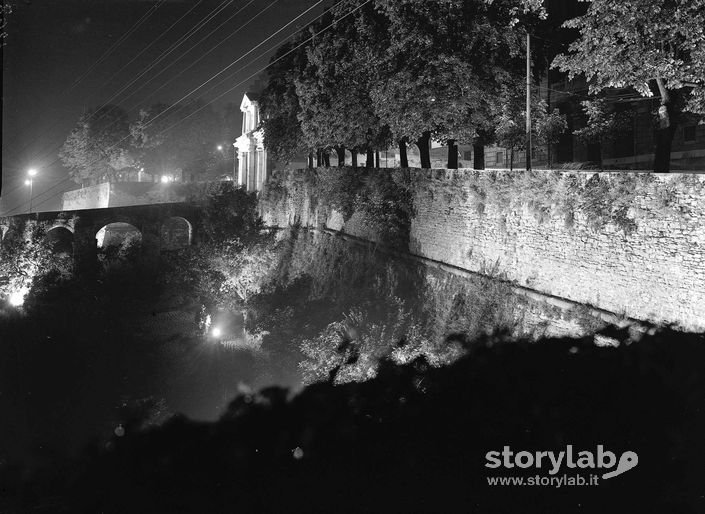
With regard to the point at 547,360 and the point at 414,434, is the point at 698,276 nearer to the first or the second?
the point at 547,360

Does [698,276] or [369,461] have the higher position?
[698,276]

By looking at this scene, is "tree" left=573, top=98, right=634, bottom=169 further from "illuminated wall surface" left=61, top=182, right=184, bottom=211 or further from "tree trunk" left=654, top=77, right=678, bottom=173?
"illuminated wall surface" left=61, top=182, right=184, bottom=211

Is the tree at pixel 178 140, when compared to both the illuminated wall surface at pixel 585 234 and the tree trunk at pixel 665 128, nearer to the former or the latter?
the illuminated wall surface at pixel 585 234

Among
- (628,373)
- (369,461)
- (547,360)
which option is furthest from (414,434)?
(628,373)

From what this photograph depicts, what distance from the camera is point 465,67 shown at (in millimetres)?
20766

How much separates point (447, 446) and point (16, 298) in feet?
106

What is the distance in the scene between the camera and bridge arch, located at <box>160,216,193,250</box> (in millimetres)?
39000

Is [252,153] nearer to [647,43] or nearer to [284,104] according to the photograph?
[284,104]

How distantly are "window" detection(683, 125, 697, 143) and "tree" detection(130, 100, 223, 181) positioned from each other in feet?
168

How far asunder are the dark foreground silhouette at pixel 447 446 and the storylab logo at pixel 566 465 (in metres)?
0.11

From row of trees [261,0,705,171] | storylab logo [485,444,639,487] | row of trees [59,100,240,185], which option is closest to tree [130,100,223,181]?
row of trees [59,100,240,185]

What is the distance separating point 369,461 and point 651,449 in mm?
6431

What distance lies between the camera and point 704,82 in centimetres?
1501

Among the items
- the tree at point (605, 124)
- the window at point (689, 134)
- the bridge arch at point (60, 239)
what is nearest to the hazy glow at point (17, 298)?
the bridge arch at point (60, 239)
